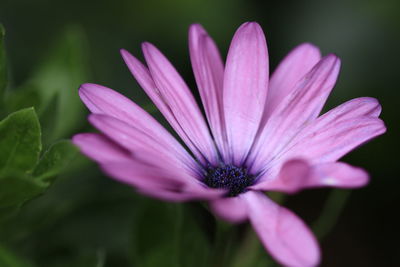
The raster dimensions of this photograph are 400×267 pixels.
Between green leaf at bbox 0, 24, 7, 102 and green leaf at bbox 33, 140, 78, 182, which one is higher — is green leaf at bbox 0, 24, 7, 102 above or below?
above

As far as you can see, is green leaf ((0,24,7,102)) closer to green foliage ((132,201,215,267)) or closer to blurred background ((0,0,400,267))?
blurred background ((0,0,400,267))

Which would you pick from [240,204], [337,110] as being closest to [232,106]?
[337,110]

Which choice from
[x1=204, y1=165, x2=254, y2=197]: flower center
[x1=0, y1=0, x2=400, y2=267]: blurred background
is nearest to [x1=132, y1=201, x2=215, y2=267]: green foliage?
[x1=0, y1=0, x2=400, y2=267]: blurred background

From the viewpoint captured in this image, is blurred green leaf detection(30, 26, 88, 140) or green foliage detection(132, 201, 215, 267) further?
blurred green leaf detection(30, 26, 88, 140)

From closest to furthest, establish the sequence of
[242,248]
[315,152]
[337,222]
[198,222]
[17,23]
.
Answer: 1. [315,152]
2. [198,222]
3. [242,248]
4. [337,222]
5. [17,23]

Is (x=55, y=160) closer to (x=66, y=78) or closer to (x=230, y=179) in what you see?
(x=230, y=179)

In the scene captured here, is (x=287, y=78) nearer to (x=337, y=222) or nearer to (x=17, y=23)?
(x=337, y=222)

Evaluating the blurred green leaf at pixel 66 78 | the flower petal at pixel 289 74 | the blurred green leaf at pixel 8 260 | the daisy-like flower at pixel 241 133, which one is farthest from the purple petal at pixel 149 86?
the blurred green leaf at pixel 66 78
